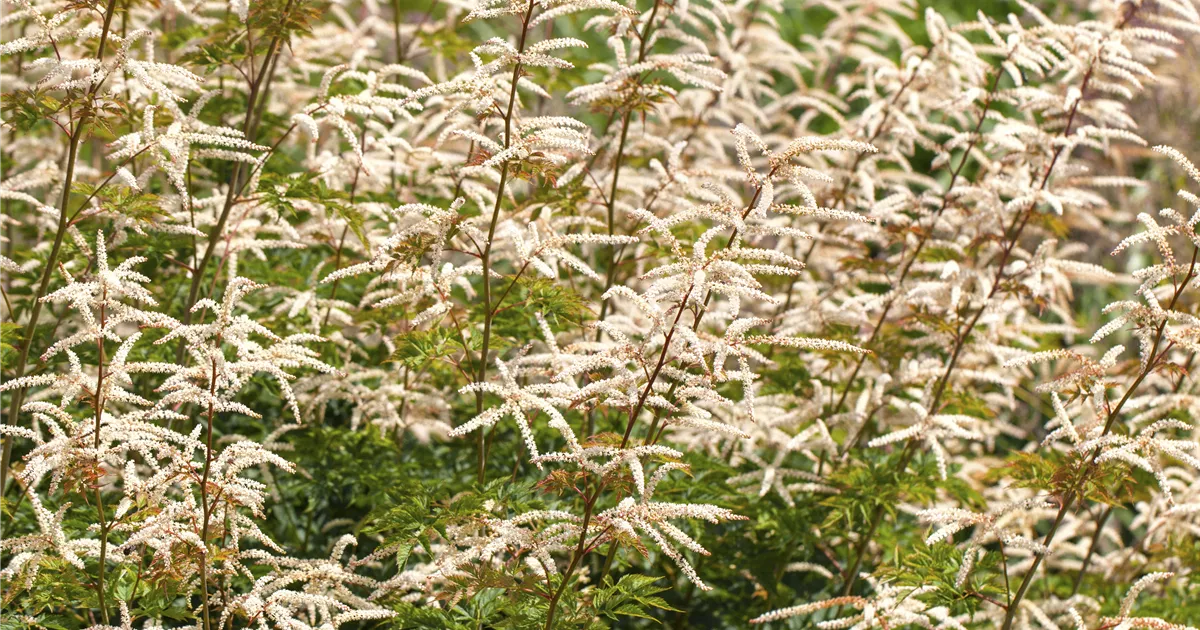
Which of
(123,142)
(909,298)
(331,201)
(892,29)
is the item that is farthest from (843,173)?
(123,142)

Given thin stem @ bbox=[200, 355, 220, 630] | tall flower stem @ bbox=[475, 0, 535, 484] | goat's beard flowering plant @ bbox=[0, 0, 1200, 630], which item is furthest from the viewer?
tall flower stem @ bbox=[475, 0, 535, 484]

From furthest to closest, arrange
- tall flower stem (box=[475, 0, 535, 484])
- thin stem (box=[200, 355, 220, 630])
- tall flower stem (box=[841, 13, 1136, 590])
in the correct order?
tall flower stem (box=[841, 13, 1136, 590]), tall flower stem (box=[475, 0, 535, 484]), thin stem (box=[200, 355, 220, 630])

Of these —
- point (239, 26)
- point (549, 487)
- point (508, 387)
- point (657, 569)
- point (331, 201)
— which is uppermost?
point (239, 26)

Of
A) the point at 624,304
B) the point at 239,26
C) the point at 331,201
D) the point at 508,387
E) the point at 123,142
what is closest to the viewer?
the point at 508,387

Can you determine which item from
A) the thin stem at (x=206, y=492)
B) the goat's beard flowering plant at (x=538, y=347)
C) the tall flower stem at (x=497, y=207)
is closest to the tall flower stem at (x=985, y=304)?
the goat's beard flowering plant at (x=538, y=347)

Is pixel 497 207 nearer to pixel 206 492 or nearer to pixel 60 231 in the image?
pixel 206 492

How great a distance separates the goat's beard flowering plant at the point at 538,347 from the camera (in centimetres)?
329

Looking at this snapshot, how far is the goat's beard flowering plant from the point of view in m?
3.29

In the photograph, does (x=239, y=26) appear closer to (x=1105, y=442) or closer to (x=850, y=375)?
(x=850, y=375)

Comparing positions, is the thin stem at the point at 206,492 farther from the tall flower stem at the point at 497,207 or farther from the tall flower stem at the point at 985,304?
the tall flower stem at the point at 985,304

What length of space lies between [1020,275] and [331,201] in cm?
264

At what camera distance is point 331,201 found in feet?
12.8

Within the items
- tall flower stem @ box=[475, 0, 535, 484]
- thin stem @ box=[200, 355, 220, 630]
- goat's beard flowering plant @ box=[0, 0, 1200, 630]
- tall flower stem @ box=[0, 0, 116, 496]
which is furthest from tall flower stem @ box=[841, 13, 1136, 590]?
tall flower stem @ box=[0, 0, 116, 496]

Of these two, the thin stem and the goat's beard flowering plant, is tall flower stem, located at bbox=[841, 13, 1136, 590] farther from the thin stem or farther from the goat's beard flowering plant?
the thin stem
